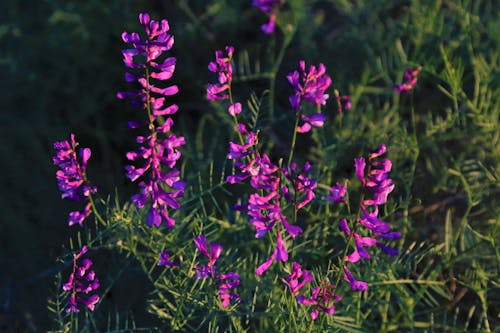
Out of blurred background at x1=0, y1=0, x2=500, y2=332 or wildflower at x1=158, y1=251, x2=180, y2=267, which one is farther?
blurred background at x1=0, y1=0, x2=500, y2=332

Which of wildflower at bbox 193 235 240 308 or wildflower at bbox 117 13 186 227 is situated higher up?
wildflower at bbox 117 13 186 227

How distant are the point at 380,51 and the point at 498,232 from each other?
1.19 m

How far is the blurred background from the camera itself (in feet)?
7.74

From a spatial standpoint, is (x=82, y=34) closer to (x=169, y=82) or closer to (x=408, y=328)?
Answer: (x=169, y=82)

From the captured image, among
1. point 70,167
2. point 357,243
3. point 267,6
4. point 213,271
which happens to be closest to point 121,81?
point 267,6

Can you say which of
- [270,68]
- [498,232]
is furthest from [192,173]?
[498,232]

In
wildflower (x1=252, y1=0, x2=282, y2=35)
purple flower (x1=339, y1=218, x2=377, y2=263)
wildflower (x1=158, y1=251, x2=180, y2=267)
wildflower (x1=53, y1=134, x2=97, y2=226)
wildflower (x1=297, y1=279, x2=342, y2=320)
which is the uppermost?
wildflower (x1=252, y1=0, x2=282, y2=35)

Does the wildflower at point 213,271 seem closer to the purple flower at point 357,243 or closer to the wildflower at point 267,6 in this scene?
the purple flower at point 357,243

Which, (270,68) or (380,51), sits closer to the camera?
(270,68)

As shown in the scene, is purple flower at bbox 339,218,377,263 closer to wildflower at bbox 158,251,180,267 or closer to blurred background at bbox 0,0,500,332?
wildflower at bbox 158,251,180,267

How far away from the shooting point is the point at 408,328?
1834 mm

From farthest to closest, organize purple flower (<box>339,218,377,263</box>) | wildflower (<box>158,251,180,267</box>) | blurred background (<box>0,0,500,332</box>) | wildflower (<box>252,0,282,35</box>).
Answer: blurred background (<box>0,0,500,332</box>), wildflower (<box>252,0,282,35</box>), wildflower (<box>158,251,180,267</box>), purple flower (<box>339,218,377,263</box>)

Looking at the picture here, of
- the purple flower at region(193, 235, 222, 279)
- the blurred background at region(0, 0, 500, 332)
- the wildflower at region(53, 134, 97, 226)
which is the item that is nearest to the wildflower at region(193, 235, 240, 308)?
the purple flower at region(193, 235, 222, 279)

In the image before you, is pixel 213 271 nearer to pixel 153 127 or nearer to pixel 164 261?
pixel 164 261
